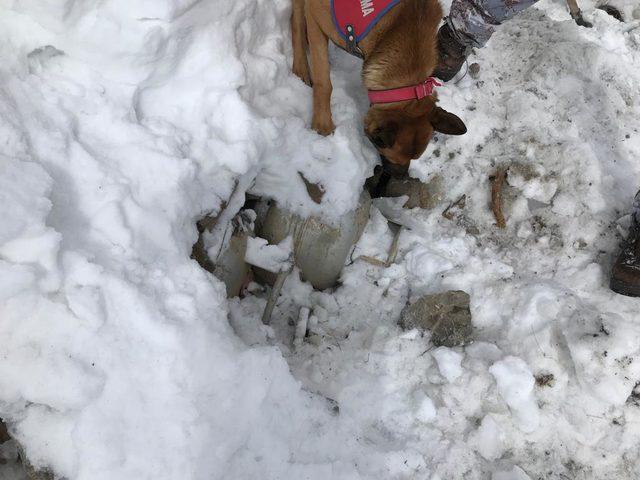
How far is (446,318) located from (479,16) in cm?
187

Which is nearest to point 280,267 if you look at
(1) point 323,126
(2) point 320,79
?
(1) point 323,126

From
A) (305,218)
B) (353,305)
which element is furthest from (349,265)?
(305,218)

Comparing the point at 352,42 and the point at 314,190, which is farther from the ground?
the point at 352,42

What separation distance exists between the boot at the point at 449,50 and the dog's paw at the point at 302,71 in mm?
896

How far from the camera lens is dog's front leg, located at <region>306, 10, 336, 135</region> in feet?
8.32

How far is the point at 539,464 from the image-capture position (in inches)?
92.1

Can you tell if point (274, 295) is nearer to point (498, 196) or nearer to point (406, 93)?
point (406, 93)

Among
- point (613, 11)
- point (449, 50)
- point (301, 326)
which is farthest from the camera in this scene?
point (613, 11)

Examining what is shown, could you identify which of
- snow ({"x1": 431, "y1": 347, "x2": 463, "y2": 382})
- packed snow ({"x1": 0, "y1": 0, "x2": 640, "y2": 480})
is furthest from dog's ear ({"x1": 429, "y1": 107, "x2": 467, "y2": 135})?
snow ({"x1": 431, "y1": 347, "x2": 463, "y2": 382})

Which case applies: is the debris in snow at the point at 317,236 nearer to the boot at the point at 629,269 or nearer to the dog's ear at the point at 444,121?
the dog's ear at the point at 444,121

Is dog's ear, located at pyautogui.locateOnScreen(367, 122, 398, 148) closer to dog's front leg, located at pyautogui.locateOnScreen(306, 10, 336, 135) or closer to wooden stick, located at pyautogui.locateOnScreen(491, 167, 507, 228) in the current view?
dog's front leg, located at pyautogui.locateOnScreen(306, 10, 336, 135)

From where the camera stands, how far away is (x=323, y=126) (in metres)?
2.60

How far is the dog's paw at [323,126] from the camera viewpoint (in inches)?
102

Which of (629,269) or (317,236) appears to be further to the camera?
(317,236)
